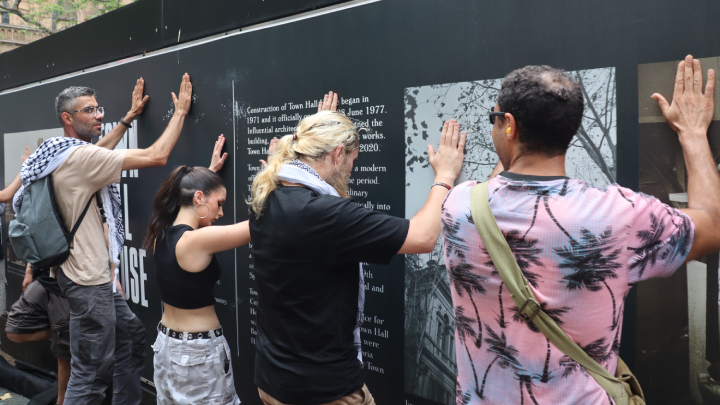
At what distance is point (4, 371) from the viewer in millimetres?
5574

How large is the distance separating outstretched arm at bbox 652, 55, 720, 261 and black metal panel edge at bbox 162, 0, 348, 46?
183 centimetres

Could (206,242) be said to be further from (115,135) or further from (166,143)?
(115,135)

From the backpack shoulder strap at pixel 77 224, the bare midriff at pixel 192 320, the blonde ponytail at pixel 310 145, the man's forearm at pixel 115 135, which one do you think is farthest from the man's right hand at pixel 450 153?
the man's forearm at pixel 115 135

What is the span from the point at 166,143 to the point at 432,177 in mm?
2003

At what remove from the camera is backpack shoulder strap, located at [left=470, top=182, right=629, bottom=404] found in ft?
4.87

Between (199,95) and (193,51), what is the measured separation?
33 centimetres

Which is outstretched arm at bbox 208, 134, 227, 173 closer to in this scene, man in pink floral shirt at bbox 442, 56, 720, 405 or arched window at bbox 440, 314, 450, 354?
arched window at bbox 440, 314, 450, 354

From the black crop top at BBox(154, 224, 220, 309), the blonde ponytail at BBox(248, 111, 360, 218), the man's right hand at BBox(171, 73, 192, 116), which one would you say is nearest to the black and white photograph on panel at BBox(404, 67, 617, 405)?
the blonde ponytail at BBox(248, 111, 360, 218)

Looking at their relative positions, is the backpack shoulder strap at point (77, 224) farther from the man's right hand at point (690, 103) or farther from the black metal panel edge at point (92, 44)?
the man's right hand at point (690, 103)

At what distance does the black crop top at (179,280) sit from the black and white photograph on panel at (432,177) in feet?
3.40

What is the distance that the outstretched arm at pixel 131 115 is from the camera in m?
4.43

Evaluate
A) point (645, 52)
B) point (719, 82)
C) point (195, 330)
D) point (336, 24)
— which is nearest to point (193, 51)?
point (336, 24)

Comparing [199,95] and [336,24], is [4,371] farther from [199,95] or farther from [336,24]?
[336,24]

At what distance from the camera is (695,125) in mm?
1918
